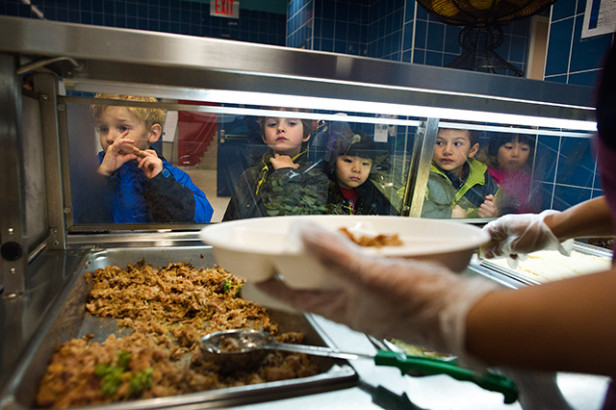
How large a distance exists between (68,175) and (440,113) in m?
1.20

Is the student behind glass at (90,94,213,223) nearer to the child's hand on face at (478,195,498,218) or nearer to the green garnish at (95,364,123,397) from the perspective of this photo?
the green garnish at (95,364,123,397)

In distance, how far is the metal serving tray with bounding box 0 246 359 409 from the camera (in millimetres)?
654

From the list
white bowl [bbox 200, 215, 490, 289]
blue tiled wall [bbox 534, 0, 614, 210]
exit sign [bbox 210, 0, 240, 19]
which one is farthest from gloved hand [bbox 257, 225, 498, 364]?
exit sign [bbox 210, 0, 240, 19]

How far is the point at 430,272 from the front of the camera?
514 millimetres

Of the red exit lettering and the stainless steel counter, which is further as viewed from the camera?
the red exit lettering

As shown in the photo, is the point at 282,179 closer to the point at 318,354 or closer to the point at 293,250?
the point at 318,354

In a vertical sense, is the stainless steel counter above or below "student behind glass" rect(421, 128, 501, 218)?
below

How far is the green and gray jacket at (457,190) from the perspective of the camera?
1557 mm

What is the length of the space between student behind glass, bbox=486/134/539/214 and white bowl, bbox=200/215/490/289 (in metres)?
1.02

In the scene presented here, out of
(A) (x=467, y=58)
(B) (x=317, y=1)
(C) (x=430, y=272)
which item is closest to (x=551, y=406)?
(C) (x=430, y=272)

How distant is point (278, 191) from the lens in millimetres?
1427

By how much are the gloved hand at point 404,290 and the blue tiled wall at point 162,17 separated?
235 inches

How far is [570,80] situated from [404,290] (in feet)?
8.64

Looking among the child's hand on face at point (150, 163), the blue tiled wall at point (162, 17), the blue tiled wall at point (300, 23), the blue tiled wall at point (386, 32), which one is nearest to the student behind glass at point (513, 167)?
the child's hand on face at point (150, 163)
